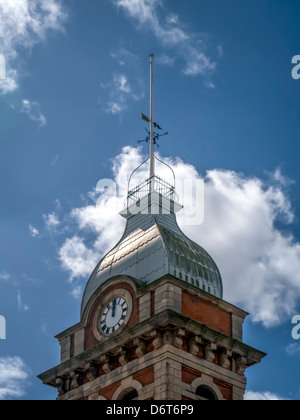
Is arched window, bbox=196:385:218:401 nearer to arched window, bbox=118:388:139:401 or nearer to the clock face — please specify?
arched window, bbox=118:388:139:401

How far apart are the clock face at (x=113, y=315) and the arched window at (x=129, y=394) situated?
379 centimetres

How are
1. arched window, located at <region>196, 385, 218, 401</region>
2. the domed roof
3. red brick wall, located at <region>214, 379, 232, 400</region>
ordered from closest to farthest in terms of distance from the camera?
arched window, located at <region>196, 385, 218, 401</region>, red brick wall, located at <region>214, 379, 232, 400</region>, the domed roof

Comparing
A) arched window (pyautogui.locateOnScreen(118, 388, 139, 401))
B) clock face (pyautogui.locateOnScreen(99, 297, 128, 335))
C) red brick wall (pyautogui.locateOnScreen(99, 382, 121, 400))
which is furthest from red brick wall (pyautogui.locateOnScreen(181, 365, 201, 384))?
clock face (pyautogui.locateOnScreen(99, 297, 128, 335))

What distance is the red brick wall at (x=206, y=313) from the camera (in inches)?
2537

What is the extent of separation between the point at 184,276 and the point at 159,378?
7.11 m

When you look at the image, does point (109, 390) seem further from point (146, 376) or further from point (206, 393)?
point (206, 393)

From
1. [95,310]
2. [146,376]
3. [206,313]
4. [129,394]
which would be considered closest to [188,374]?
[146,376]

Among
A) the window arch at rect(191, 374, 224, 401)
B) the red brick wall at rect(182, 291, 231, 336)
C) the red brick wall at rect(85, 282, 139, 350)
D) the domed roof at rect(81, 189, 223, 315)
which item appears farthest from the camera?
the domed roof at rect(81, 189, 223, 315)

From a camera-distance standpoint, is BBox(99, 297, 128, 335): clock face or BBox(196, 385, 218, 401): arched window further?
BBox(99, 297, 128, 335): clock face

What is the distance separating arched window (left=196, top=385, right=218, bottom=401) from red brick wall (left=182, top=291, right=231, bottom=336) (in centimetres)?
356

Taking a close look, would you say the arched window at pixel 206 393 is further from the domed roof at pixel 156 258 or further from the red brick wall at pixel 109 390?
the domed roof at pixel 156 258

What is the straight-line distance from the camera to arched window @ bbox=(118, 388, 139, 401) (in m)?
63.0

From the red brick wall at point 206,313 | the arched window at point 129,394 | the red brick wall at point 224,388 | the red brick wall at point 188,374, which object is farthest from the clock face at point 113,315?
the red brick wall at point 224,388
